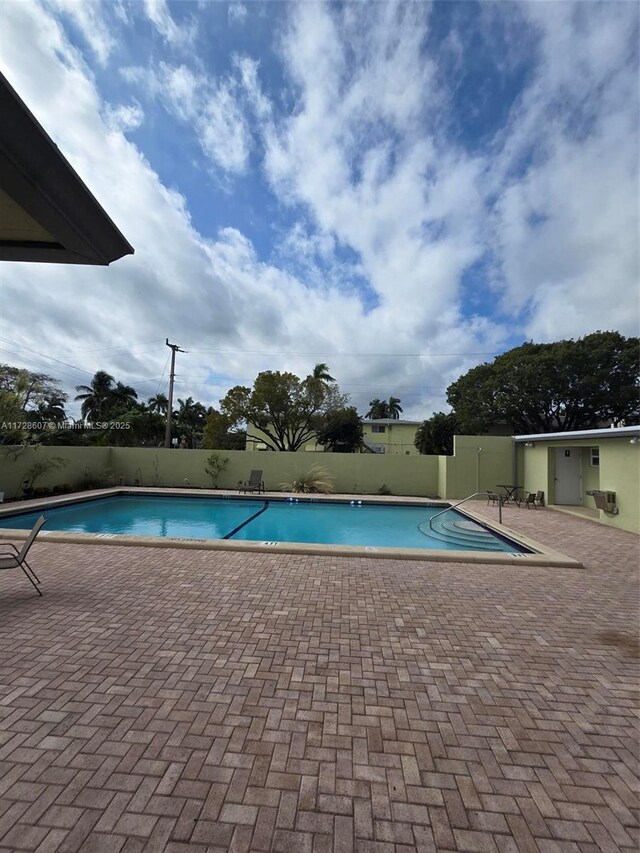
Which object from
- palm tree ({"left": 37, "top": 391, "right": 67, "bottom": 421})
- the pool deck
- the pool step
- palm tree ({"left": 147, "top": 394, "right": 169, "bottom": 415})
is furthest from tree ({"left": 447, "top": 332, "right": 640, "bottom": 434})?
palm tree ({"left": 147, "top": 394, "right": 169, "bottom": 415})

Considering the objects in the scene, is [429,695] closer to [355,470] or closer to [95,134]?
[95,134]

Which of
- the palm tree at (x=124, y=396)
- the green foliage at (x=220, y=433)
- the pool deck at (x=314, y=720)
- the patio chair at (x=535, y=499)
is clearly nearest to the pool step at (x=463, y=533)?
the patio chair at (x=535, y=499)

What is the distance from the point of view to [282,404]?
2409 cm

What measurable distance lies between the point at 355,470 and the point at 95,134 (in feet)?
40.5

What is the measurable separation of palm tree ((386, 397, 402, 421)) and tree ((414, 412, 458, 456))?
2858cm

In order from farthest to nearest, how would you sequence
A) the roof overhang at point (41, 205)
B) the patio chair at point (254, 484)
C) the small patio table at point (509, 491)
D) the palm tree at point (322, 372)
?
the palm tree at point (322, 372), the patio chair at point (254, 484), the small patio table at point (509, 491), the roof overhang at point (41, 205)

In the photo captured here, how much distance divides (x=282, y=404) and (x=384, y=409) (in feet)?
110

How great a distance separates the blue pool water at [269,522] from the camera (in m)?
8.97

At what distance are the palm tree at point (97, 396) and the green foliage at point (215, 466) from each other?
69.0 feet

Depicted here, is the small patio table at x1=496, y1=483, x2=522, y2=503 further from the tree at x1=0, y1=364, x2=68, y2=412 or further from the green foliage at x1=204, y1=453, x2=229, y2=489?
the tree at x1=0, y1=364, x2=68, y2=412

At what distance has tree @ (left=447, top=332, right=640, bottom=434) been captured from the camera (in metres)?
25.0

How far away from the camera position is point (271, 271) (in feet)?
46.1

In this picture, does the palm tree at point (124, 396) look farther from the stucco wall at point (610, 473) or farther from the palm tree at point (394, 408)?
the palm tree at point (394, 408)

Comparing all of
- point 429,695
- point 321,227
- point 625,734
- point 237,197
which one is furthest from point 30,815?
point 321,227
